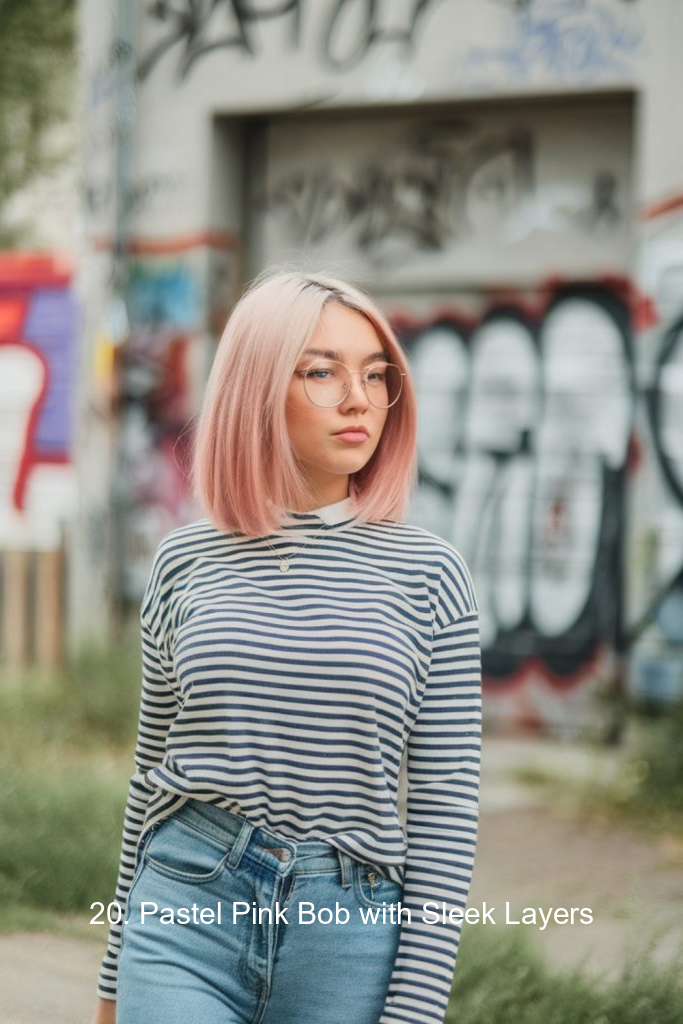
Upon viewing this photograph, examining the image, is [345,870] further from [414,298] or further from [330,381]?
[414,298]

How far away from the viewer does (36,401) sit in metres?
9.22

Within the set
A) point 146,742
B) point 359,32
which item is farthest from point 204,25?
point 146,742

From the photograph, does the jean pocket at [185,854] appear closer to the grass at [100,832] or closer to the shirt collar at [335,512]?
the shirt collar at [335,512]

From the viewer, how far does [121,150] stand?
8.73 m

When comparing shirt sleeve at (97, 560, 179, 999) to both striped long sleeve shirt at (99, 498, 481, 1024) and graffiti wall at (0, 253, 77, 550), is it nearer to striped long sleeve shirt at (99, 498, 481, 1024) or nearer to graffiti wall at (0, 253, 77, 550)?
striped long sleeve shirt at (99, 498, 481, 1024)

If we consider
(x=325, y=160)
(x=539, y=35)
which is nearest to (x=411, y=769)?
(x=539, y=35)

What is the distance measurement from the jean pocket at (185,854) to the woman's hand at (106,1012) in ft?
1.07

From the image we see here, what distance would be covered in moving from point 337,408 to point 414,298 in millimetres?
6386

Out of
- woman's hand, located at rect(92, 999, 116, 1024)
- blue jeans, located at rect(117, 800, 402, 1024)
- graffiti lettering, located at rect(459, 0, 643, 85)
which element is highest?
graffiti lettering, located at rect(459, 0, 643, 85)

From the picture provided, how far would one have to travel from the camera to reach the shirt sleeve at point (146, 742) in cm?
244

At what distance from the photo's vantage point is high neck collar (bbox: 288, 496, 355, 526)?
7.88 ft

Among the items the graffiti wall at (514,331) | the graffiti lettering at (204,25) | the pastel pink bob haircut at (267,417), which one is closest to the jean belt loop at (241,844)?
the pastel pink bob haircut at (267,417)

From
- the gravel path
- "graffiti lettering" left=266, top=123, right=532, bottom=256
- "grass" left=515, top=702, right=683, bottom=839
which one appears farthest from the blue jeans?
"graffiti lettering" left=266, top=123, right=532, bottom=256

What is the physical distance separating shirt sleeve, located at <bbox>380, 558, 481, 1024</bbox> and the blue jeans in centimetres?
5
